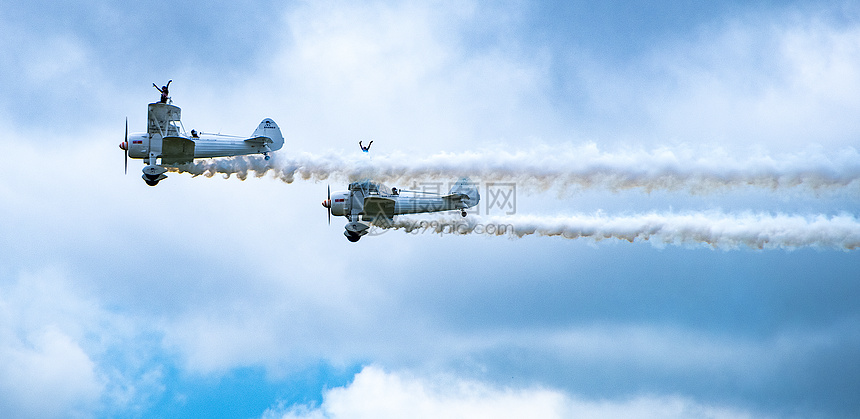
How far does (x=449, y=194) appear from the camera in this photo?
4953cm

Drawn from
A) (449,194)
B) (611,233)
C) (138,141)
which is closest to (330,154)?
(449,194)

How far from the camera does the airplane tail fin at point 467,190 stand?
162 feet

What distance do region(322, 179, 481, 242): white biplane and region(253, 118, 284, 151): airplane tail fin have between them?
4944 millimetres

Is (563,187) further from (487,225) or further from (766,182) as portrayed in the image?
(766,182)

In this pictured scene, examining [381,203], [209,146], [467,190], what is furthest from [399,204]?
[209,146]

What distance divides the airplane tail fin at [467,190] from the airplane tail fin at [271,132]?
9244mm

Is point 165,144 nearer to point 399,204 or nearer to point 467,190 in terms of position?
point 399,204

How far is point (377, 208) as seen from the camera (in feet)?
161

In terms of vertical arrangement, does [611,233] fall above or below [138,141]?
below

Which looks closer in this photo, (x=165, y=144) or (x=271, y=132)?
(x=165, y=144)

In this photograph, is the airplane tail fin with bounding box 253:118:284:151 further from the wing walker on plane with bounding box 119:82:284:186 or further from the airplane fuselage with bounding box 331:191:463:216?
the airplane fuselage with bounding box 331:191:463:216

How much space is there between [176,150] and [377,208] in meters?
9.56

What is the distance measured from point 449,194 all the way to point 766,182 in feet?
47.2

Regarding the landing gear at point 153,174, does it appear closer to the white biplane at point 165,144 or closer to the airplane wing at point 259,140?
the white biplane at point 165,144
